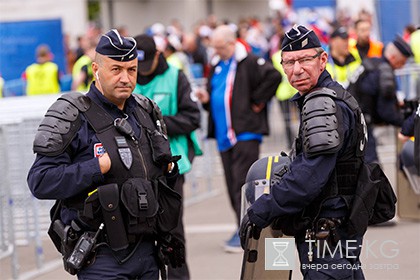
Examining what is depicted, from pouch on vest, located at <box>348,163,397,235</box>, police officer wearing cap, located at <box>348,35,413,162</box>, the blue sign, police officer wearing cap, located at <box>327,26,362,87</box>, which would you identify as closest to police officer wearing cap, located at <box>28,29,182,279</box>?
pouch on vest, located at <box>348,163,397,235</box>

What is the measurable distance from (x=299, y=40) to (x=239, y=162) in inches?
164

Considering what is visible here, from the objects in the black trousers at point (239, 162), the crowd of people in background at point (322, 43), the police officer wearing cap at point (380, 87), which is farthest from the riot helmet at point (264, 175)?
the police officer wearing cap at point (380, 87)

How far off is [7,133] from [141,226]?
3.74 metres

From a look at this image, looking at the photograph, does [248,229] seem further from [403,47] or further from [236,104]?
[403,47]

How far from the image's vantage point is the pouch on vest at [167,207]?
5391mm

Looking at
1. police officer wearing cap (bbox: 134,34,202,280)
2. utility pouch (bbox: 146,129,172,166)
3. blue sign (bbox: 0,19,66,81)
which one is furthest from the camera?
blue sign (bbox: 0,19,66,81)

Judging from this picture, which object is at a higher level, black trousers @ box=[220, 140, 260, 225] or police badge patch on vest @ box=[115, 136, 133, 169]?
police badge patch on vest @ box=[115, 136, 133, 169]

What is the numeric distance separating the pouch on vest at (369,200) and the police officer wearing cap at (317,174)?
0.12ft

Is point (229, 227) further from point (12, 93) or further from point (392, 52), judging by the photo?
A: point (12, 93)

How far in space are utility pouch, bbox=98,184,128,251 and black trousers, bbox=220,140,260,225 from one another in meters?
4.14

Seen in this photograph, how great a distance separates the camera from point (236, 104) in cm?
942

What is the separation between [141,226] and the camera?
5191mm

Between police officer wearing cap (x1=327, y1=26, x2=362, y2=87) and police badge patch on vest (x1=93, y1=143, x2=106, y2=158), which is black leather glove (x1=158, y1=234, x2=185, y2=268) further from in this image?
police officer wearing cap (x1=327, y1=26, x2=362, y2=87)

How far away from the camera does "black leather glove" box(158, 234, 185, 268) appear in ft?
17.7
